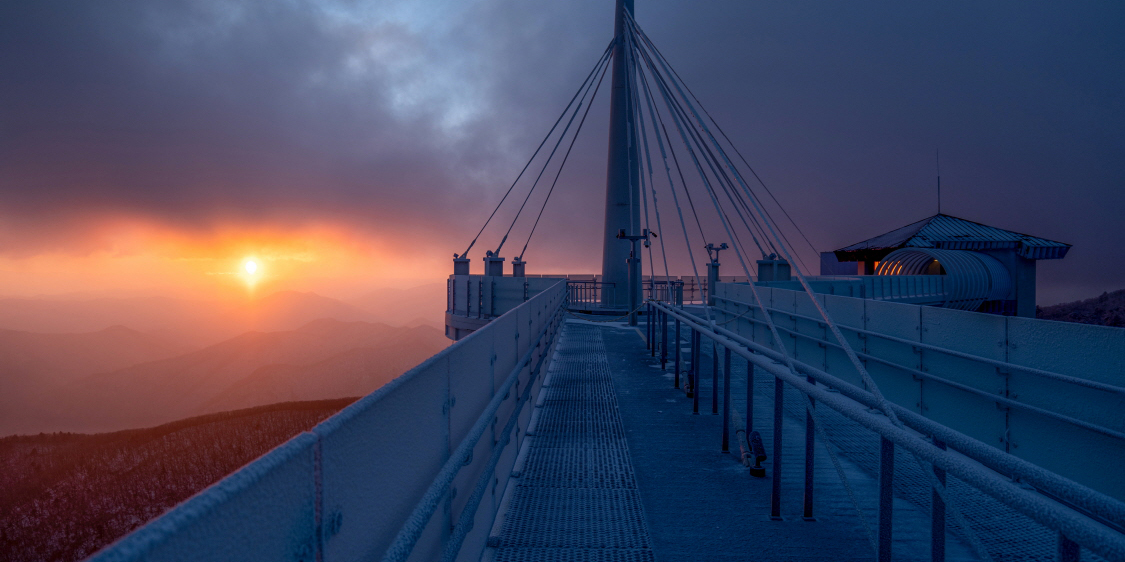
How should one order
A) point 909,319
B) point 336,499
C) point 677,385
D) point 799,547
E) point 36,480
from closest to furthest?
point 336,499, point 799,547, point 909,319, point 677,385, point 36,480

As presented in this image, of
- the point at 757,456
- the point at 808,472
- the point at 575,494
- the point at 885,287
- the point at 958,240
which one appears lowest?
the point at 575,494

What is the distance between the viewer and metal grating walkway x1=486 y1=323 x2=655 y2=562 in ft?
12.0

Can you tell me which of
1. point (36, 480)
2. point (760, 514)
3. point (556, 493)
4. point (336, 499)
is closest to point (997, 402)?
point (760, 514)

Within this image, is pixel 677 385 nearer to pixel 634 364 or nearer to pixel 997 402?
pixel 634 364

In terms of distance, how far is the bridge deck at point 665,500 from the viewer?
362 cm

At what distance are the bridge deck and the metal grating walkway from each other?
0.01 metres

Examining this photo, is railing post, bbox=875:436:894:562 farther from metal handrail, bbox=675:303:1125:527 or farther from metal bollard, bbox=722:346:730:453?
metal bollard, bbox=722:346:730:453

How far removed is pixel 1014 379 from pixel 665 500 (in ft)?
15.2

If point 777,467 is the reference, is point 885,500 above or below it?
above

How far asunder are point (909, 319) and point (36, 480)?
194 feet

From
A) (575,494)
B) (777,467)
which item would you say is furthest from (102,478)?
(777,467)

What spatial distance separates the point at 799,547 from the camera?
3609 mm

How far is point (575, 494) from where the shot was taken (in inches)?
177

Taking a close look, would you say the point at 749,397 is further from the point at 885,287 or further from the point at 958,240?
the point at 958,240
